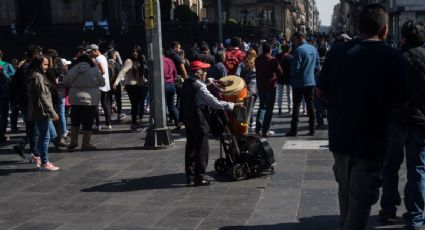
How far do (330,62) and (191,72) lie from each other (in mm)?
3405

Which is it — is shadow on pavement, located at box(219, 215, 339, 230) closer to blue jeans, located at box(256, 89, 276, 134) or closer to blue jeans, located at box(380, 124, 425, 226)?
blue jeans, located at box(380, 124, 425, 226)

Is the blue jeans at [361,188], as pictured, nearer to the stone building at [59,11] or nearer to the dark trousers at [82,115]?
the dark trousers at [82,115]

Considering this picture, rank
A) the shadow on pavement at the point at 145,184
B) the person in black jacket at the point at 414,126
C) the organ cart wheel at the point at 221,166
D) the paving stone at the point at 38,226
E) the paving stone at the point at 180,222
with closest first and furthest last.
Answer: the person in black jacket at the point at 414,126 → the paving stone at the point at 180,222 → the paving stone at the point at 38,226 → the shadow on pavement at the point at 145,184 → the organ cart wheel at the point at 221,166

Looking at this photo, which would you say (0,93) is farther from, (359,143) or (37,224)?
Answer: (359,143)

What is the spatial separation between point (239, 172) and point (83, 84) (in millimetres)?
4000

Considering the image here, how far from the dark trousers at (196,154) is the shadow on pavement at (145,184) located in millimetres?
249

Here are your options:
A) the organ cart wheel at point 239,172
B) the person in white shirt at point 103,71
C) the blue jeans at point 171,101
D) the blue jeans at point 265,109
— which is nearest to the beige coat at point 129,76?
the person in white shirt at point 103,71

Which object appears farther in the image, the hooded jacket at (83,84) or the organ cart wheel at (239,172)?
the hooded jacket at (83,84)

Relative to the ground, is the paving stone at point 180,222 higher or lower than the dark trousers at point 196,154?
lower

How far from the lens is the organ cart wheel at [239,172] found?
8203mm

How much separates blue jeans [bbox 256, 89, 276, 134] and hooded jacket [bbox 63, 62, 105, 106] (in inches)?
124

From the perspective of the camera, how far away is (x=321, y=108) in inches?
522

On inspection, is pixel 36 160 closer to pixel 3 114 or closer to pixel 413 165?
pixel 3 114

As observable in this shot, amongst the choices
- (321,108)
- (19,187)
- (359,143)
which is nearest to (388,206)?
(359,143)
